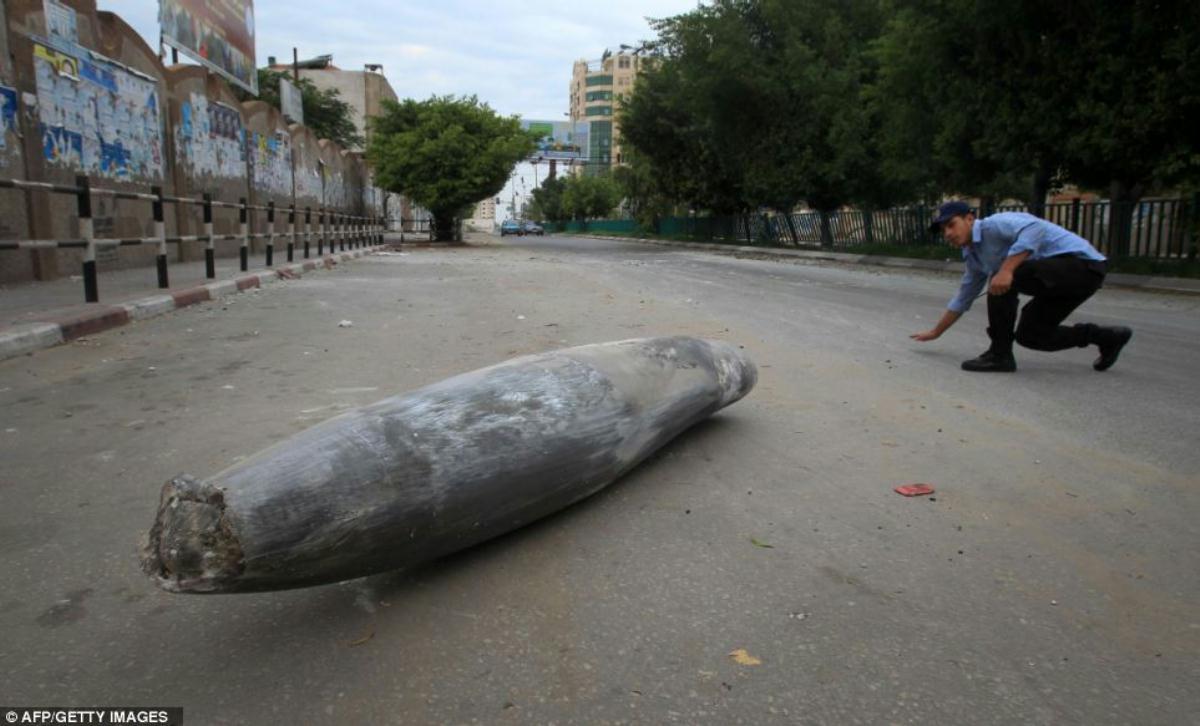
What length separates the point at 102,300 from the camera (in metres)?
7.68

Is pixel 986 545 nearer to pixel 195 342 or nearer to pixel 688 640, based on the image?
pixel 688 640

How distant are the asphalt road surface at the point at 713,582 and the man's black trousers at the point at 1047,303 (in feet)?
1.87

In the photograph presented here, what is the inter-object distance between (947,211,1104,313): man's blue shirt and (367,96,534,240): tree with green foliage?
25.6 meters

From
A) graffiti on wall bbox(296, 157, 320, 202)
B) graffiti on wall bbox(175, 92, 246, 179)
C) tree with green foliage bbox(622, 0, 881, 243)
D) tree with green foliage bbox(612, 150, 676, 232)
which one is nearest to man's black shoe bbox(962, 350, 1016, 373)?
graffiti on wall bbox(175, 92, 246, 179)

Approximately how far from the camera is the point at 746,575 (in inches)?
87.6

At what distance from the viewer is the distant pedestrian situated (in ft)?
16.4

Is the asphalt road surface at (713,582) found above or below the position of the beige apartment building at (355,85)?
below

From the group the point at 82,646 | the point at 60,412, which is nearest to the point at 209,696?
the point at 82,646

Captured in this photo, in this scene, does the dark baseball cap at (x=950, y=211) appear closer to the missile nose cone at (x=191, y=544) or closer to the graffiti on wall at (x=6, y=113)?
the missile nose cone at (x=191, y=544)

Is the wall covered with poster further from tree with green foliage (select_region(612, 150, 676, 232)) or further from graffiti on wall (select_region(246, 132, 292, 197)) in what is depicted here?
tree with green foliage (select_region(612, 150, 676, 232))

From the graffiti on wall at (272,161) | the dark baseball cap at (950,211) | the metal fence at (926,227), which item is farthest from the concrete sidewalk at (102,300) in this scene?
the metal fence at (926,227)

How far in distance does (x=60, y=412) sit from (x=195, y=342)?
2.31 m

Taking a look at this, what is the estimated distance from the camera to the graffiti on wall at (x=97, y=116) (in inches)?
405

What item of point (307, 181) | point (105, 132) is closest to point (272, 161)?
point (307, 181)
